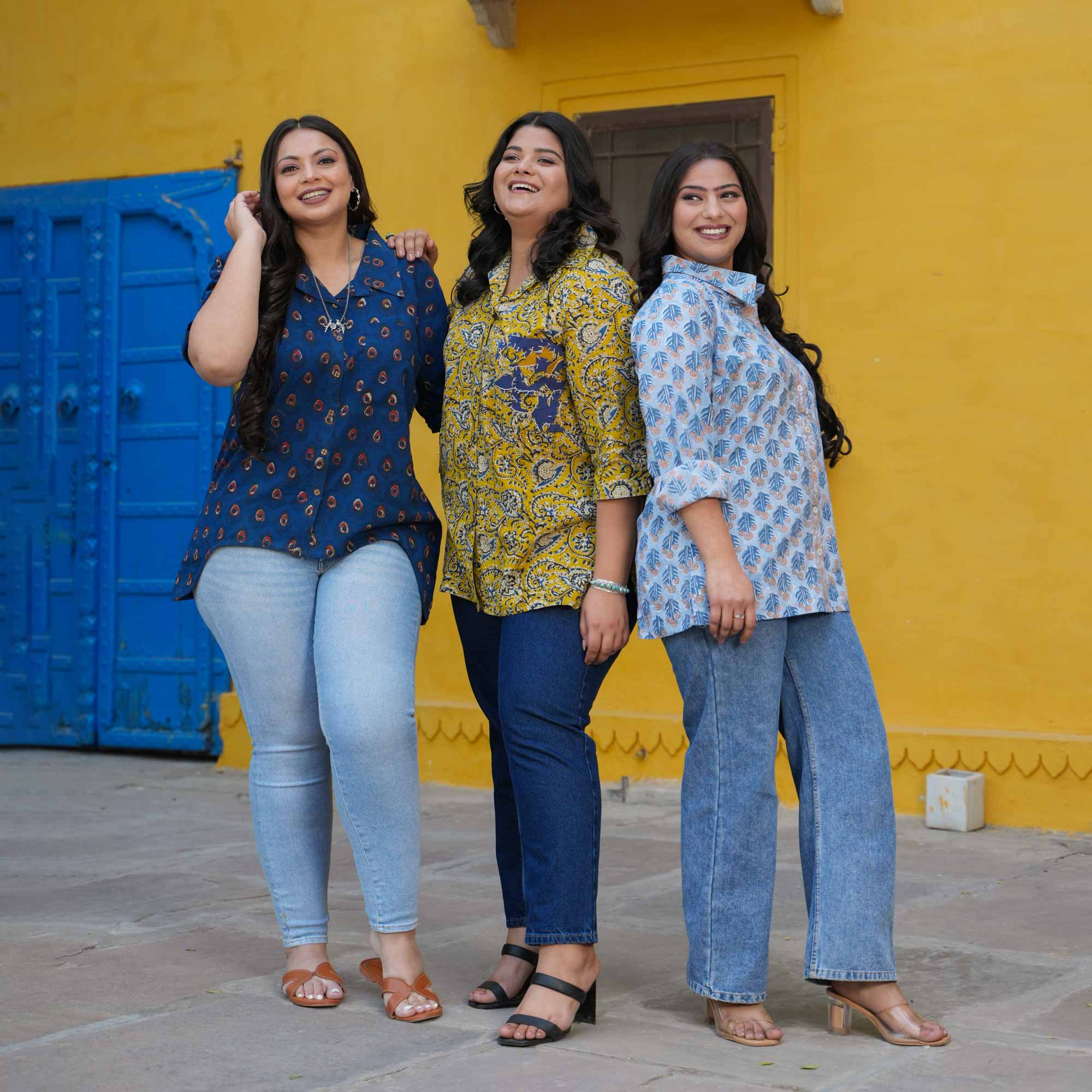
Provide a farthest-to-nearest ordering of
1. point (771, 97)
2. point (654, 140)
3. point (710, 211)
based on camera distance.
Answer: point (654, 140) → point (771, 97) → point (710, 211)

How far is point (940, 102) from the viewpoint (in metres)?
5.45

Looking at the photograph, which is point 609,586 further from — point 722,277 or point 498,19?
point 498,19

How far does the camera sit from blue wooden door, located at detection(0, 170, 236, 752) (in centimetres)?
674

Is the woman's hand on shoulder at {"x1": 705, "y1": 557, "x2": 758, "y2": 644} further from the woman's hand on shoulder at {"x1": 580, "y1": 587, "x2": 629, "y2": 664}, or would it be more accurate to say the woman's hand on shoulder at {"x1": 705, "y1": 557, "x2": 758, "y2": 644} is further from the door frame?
the door frame

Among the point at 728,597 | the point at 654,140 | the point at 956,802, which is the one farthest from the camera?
the point at 654,140

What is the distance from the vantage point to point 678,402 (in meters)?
2.81

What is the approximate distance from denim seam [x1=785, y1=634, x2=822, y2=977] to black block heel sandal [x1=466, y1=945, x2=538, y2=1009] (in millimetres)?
556

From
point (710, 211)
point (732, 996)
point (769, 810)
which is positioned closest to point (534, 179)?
point (710, 211)

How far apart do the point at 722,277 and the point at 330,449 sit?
33.7 inches

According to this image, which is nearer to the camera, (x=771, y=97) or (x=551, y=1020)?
(x=551, y=1020)

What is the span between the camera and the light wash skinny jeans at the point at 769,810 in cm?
289

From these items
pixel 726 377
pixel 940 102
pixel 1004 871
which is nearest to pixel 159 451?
pixel 940 102

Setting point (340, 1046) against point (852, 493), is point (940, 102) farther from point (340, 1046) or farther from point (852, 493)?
point (340, 1046)

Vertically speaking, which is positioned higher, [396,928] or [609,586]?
[609,586]
